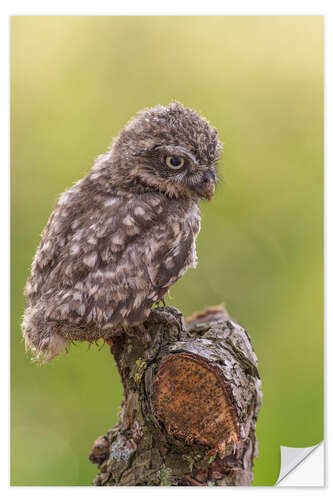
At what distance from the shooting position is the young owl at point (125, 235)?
6.98 feet

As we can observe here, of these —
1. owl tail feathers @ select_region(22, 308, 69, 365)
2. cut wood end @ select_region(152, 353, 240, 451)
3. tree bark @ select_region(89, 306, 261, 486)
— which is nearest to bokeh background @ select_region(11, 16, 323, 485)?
tree bark @ select_region(89, 306, 261, 486)

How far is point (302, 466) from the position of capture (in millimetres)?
2580

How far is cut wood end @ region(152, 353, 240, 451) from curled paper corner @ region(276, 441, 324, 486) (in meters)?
0.66

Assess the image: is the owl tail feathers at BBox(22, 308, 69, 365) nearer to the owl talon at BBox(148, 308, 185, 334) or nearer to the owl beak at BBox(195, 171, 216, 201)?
the owl talon at BBox(148, 308, 185, 334)

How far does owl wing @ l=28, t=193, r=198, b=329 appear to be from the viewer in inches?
83.0

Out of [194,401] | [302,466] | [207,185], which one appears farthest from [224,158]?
[302,466]

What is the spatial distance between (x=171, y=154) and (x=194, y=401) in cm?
100

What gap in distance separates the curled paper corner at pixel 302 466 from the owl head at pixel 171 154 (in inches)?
51.6

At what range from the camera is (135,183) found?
2396 mm

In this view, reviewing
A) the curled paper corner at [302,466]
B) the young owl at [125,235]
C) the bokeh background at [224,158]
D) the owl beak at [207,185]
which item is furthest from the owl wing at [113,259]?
the curled paper corner at [302,466]
